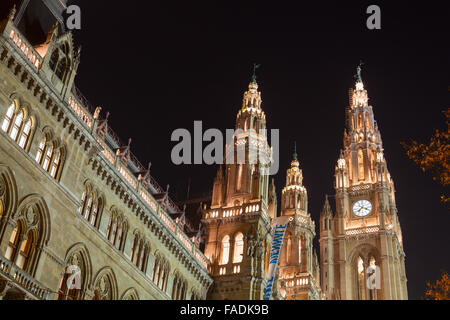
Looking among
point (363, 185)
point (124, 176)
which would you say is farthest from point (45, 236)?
point (363, 185)

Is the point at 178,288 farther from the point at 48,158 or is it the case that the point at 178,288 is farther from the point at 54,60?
the point at 54,60

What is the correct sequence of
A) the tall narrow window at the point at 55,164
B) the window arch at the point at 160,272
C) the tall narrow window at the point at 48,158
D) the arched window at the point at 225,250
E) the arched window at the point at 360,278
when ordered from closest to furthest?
the tall narrow window at the point at 48,158, the tall narrow window at the point at 55,164, the window arch at the point at 160,272, the arched window at the point at 225,250, the arched window at the point at 360,278

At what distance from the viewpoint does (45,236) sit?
2716 centimetres

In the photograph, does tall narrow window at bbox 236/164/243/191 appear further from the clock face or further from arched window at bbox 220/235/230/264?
the clock face

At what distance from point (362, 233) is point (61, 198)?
230 feet

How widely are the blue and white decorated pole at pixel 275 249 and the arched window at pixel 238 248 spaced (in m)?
3.05

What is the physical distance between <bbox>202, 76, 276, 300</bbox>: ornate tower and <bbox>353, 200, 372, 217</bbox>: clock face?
43.3 m

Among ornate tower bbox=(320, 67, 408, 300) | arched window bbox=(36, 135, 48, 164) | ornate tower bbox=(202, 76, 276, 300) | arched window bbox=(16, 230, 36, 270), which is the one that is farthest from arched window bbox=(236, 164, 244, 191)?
ornate tower bbox=(320, 67, 408, 300)

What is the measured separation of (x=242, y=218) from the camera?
158ft

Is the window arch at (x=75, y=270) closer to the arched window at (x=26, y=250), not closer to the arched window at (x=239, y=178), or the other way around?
the arched window at (x=26, y=250)

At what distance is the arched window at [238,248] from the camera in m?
46.8

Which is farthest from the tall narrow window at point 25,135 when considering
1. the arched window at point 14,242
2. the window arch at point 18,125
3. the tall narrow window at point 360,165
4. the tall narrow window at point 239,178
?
the tall narrow window at point 360,165

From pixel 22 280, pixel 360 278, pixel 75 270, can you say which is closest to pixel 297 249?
pixel 360 278
